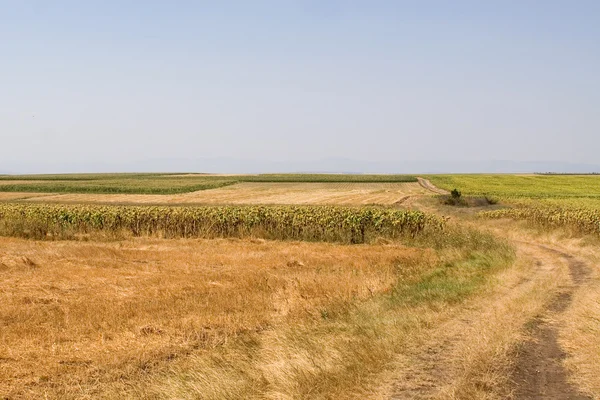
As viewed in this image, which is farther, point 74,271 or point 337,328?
point 74,271

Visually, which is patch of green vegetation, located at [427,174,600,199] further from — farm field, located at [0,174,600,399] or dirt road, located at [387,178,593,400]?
dirt road, located at [387,178,593,400]

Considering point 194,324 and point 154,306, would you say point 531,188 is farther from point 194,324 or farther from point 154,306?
point 194,324

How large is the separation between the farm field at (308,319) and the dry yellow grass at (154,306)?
2.3 inches

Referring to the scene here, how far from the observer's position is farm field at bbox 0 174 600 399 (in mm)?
9562

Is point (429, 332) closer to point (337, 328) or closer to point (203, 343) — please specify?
point (337, 328)

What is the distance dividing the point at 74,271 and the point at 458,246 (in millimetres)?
17179

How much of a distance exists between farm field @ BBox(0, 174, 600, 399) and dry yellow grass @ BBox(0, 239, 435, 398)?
0.19ft

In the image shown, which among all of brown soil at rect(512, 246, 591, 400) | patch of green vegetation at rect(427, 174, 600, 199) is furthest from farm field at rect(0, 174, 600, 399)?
patch of green vegetation at rect(427, 174, 600, 199)

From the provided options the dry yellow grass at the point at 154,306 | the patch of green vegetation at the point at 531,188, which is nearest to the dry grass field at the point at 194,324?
the dry yellow grass at the point at 154,306

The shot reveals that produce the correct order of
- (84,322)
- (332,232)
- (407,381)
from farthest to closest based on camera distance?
(332,232), (84,322), (407,381)

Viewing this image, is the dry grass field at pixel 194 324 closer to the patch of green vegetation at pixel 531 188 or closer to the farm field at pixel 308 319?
the farm field at pixel 308 319

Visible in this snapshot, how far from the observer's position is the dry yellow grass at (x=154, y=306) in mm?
11266

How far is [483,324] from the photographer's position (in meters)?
12.3

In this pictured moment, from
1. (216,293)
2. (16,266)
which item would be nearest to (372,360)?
(216,293)
